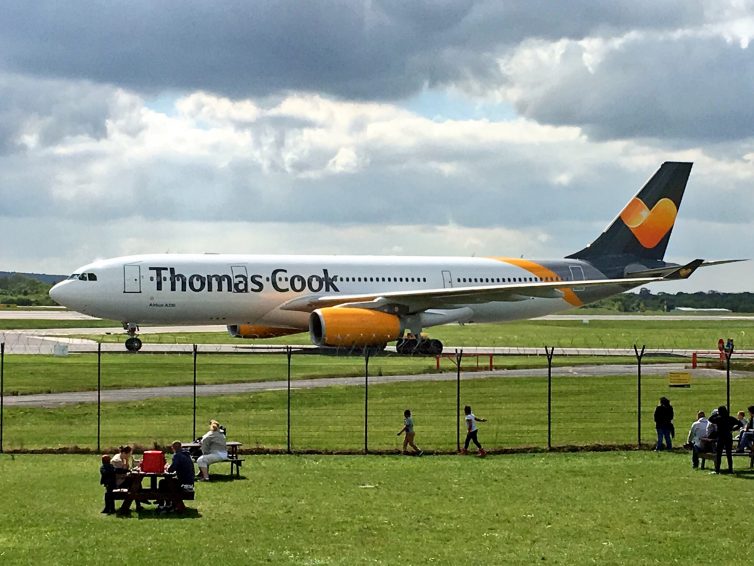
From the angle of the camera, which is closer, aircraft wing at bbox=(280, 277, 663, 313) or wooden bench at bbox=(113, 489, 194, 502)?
wooden bench at bbox=(113, 489, 194, 502)

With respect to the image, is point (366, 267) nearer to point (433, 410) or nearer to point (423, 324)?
point (423, 324)

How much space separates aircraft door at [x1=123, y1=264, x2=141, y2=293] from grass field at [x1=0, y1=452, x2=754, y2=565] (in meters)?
26.9

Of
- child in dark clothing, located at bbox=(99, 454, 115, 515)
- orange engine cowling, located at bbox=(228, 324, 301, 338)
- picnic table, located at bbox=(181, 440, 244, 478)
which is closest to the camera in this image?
child in dark clothing, located at bbox=(99, 454, 115, 515)

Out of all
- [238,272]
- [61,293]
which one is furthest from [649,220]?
[61,293]

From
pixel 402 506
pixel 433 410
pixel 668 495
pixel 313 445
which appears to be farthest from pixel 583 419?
pixel 402 506

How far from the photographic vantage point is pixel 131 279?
166ft

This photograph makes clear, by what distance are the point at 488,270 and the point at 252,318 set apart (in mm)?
12810

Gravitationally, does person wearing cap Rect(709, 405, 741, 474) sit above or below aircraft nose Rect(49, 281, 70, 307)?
below

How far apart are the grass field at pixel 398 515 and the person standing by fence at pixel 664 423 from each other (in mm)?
1515

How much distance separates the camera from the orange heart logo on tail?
65000 millimetres

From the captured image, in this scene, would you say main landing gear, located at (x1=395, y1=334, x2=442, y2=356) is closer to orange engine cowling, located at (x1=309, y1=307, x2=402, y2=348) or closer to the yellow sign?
orange engine cowling, located at (x1=309, y1=307, x2=402, y2=348)

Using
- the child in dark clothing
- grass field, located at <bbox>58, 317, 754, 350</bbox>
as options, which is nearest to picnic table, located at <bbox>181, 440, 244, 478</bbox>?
the child in dark clothing

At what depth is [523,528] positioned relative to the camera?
56.1 feet

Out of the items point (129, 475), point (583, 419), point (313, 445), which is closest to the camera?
point (129, 475)
